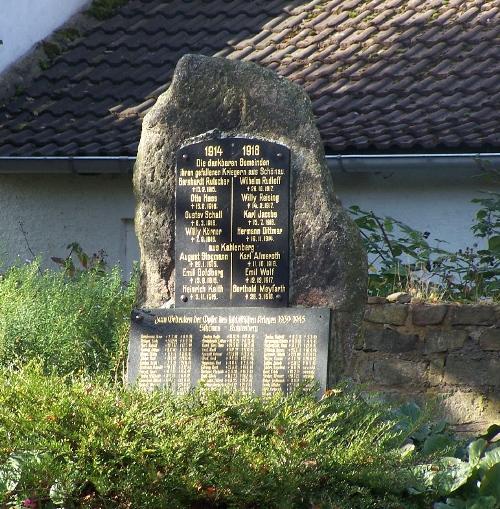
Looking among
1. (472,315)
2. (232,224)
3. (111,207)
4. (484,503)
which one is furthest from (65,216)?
(484,503)

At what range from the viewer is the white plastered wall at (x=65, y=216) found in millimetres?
11289

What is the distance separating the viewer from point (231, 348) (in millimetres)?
6117

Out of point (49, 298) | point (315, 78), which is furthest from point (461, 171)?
point (49, 298)

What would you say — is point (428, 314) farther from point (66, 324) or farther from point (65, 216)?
point (65, 216)

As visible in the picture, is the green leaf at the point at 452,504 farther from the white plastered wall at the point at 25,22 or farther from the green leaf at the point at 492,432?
the white plastered wall at the point at 25,22

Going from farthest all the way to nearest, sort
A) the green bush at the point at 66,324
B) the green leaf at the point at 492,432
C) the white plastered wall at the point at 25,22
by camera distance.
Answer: the white plastered wall at the point at 25,22
the green bush at the point at 66,324
the green leaf at the point at 492,432

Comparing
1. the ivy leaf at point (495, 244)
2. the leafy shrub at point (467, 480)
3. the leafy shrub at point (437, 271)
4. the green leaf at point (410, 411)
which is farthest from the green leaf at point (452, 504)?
the ivy leaf at point (495, 244)

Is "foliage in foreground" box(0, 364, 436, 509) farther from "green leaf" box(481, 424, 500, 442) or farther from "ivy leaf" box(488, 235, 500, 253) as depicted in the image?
"ivy leaf" box(488, 235, 500, 253)

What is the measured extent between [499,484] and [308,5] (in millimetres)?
8055

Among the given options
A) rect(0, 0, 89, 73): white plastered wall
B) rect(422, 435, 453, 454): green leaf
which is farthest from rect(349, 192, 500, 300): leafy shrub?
rect(0, 0, 89, 73): white plastered wall

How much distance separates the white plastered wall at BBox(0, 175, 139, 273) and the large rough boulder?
480 cm

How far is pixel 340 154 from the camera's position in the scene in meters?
10.1

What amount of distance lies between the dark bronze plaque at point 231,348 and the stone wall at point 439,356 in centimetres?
159

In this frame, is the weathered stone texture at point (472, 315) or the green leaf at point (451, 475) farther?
the weathered stone texture at point (472, 315)
